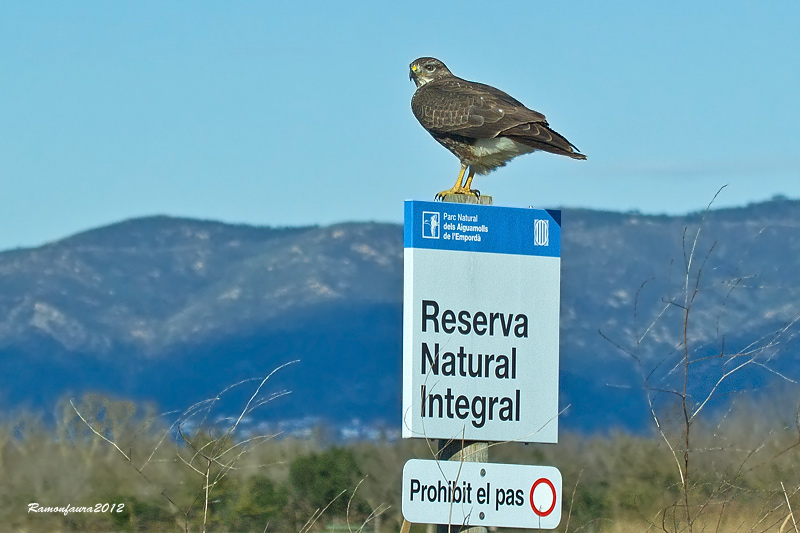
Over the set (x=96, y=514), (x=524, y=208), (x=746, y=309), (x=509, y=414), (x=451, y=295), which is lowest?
(x=96, y=514)

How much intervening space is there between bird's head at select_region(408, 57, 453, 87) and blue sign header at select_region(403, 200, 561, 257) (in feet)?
6.37

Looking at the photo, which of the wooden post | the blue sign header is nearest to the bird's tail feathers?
the blue sign header

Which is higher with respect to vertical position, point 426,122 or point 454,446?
point 426,122

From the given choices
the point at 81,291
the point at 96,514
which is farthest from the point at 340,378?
the point at 96,514

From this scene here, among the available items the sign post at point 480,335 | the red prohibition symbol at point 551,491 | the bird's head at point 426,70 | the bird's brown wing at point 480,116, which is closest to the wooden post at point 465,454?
the sign post at point 480,335

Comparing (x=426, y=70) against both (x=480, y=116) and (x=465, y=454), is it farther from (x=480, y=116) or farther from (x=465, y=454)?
(x=465, y=454)

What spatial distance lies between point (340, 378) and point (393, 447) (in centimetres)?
2186

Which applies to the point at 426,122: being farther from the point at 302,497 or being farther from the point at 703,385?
the point at 703,385

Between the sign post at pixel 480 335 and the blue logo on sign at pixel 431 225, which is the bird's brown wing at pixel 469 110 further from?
the blue logo on sign at pixel 431 225

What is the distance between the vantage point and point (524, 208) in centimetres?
426

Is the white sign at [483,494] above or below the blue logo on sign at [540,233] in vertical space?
below

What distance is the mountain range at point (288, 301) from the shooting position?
102 ft

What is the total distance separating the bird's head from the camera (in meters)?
6.10

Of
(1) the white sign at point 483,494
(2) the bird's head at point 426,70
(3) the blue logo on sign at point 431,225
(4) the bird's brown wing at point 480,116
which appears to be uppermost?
(2) the bird's head at point 426,70
